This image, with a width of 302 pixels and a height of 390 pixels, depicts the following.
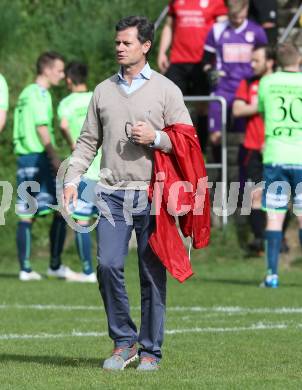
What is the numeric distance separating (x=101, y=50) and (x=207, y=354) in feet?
37.9

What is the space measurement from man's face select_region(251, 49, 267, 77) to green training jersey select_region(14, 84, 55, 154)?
253cm

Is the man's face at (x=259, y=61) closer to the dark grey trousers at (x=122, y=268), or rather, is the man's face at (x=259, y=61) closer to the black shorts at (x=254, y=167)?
the black shorts at (x=254, y=167)

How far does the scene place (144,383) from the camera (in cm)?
789

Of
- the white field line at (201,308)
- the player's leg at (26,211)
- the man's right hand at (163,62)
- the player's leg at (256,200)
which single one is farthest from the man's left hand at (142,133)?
the man's right hand at (163,62)

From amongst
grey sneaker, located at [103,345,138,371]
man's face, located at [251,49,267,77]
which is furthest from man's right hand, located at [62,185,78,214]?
man's face, located at [251,49,267,77]

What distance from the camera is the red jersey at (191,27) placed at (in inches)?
727

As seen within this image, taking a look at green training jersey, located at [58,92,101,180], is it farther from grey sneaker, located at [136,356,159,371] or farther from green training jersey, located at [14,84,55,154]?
grey sneaker, located at [136,356,159,371]

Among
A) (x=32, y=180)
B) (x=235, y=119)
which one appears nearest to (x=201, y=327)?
(x=32, y=180)

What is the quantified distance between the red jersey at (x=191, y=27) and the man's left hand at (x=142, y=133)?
1036cm

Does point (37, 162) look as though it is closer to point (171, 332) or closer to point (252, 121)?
point (252, 121)

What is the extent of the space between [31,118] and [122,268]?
7.51 meters

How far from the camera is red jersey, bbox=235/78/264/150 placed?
1703 centimetres

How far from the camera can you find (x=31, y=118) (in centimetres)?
1571

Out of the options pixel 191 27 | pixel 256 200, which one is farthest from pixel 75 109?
pixel 191 27
